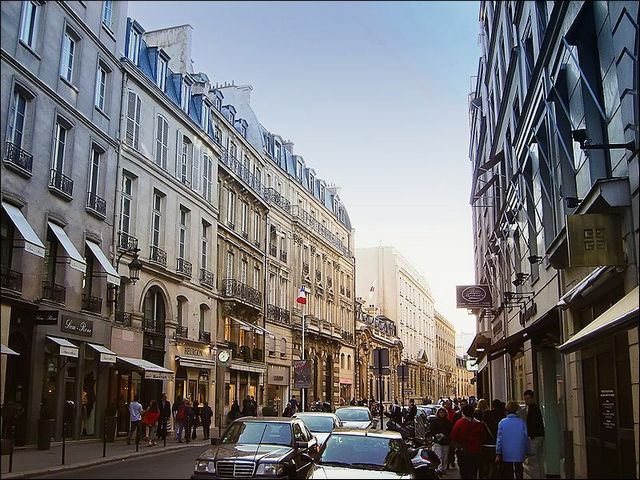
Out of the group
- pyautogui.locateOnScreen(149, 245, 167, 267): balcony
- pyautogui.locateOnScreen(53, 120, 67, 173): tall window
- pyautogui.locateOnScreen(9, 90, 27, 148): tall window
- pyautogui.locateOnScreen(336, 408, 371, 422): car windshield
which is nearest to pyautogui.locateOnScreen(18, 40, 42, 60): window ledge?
pyautogui.locateOnScreen(9, 90, 27, 148): tall window

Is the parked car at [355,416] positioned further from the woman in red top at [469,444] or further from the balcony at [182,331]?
the balcony at [182,331]

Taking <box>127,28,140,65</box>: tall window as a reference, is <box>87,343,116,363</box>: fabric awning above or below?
below

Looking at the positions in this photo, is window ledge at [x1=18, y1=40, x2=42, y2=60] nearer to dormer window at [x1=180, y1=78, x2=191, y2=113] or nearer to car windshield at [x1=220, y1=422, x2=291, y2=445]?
dormer window at [x1=180, y1=78, x2=191, y2=113]

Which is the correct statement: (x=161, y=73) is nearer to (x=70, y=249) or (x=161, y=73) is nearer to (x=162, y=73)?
(x=162, y=73)

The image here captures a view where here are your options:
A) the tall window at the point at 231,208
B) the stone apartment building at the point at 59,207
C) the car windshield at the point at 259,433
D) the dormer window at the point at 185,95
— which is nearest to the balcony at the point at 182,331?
the stone apartment building at the point at 59,207

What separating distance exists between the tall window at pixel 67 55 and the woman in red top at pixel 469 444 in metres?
18.3

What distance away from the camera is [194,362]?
3391 centimetres

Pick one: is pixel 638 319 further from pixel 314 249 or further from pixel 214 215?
pixel 314 249

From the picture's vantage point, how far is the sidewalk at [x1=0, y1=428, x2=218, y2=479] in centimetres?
1556

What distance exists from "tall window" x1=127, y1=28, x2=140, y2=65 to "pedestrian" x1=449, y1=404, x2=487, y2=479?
930 inches

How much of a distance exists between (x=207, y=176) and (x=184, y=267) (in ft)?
19.8

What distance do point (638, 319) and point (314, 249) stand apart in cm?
5020

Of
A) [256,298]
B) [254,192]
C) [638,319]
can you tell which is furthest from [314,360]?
[638,319]

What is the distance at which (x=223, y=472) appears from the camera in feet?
37.2
